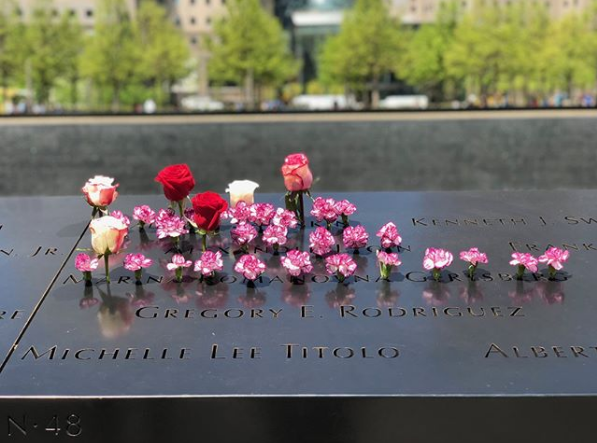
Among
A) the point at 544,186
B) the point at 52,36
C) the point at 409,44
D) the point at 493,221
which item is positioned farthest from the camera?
the point at 409,44

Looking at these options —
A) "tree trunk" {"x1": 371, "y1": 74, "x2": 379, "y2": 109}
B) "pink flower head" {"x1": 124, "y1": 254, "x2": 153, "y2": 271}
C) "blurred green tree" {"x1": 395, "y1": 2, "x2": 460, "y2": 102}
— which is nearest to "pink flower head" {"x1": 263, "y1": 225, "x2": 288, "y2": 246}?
"pink flower head" {"x1": 124, "y1": 254, "x2": 153, "y2": 271}

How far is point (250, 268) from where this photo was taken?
3213mm

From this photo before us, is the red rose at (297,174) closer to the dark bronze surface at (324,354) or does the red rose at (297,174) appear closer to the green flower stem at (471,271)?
the dark bronze surface at (324,354)

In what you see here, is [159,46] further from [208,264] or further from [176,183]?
[208,264]

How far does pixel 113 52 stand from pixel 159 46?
2094 millimetres

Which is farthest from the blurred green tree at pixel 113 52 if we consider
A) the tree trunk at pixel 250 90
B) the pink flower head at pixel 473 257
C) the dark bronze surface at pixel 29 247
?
the pink flower head at pixel 473 257

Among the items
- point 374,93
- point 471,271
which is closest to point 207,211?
point 471,271

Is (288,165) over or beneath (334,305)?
over

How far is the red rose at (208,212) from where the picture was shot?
342 centimetres

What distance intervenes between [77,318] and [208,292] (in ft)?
1.68

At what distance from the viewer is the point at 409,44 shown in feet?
120

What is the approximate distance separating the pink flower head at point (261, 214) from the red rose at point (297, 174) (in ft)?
0.47

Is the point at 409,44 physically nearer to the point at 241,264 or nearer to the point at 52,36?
the point at 52,36

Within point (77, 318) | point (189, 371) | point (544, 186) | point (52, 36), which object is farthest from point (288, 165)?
point (52, 36)
